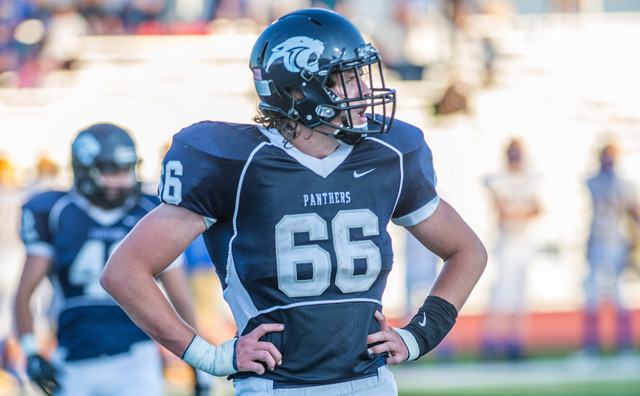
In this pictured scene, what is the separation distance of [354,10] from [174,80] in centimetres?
466

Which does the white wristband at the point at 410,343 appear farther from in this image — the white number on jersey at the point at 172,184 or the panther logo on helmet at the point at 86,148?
the panther logo on helmet at the point at 86,148

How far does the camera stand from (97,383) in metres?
4.31

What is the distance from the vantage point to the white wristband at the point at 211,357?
2.63 meters

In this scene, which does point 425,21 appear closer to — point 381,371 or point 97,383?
point 97,383

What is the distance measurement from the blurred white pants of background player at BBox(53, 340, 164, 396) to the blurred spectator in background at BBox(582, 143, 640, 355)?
5.99m

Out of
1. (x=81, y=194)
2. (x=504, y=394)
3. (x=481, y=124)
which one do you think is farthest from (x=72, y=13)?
(x=81, y=194)

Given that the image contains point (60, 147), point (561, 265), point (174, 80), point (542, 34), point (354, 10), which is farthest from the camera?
point (354, 10)

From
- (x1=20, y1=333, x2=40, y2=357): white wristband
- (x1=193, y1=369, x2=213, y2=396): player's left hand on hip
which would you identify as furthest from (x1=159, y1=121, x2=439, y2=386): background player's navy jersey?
(x1=20, y1=333, x2=40, y2=357): white wristband

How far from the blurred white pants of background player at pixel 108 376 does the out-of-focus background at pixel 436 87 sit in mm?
7425

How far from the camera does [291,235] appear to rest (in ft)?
8.70

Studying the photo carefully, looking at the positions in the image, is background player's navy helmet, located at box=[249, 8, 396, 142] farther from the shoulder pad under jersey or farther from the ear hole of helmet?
the shoulder pad under jersey

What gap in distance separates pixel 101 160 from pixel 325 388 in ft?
7.44

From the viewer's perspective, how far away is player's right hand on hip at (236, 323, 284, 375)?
2.61 meters

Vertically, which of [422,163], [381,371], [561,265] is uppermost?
[422,163]
